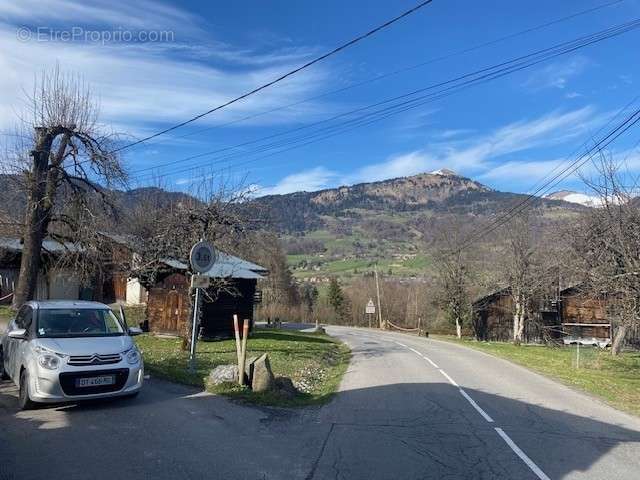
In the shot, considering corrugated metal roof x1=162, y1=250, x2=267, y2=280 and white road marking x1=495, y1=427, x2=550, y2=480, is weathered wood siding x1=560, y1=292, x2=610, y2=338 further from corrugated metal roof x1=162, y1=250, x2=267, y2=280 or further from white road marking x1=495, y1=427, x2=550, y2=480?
white road marking x1=495, y1=427, x2=550, y2=480

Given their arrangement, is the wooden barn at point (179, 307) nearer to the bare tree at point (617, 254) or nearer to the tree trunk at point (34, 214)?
the tree trunk at point (34, 214)

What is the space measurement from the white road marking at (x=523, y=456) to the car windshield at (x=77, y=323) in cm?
664

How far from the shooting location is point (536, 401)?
493 inches

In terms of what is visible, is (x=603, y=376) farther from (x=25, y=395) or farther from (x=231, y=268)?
(x=25, y=395)

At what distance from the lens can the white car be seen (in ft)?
28.2

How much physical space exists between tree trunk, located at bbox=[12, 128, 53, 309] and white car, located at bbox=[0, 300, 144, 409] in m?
9.67

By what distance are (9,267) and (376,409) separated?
3273 cm

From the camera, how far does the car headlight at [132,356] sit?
943 cm

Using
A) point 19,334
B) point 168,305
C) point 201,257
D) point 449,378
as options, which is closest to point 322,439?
point 19,334

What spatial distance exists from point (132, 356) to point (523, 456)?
6.23 metres

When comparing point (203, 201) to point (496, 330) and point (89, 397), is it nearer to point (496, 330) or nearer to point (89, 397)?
point (89, 397)

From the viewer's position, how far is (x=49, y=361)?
28.5 feet

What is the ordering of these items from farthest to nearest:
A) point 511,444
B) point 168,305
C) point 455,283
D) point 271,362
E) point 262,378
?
point 455,283
point 168,305
point 271,362
point 262,378
point 511,444

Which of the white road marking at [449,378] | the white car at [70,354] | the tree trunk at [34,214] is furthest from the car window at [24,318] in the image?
the white road marking at [449,378]
